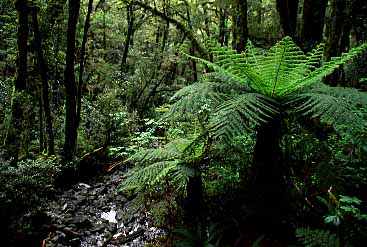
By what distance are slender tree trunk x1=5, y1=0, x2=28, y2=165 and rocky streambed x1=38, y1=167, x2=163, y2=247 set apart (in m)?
1.47

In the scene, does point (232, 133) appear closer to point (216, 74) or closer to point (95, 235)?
point (216, 74)

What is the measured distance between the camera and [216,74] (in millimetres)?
3445

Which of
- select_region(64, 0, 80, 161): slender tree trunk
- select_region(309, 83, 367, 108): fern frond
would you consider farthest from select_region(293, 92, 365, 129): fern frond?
select_region(64, 0, 80, 161): slender tree trunk

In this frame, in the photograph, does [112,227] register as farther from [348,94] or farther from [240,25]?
[240,25]

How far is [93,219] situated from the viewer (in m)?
5.62

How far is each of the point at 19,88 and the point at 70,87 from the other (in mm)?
1256

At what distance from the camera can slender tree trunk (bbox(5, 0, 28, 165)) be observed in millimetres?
6781

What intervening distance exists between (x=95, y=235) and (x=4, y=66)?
7.10m

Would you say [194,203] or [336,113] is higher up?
[336,113]

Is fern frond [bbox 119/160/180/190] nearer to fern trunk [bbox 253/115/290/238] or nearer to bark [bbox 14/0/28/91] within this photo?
fern trunk [bbox 253/115/290/238]

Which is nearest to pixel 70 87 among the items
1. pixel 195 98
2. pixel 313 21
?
pixel 195 98

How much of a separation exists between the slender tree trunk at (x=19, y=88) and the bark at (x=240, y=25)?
13.8ft

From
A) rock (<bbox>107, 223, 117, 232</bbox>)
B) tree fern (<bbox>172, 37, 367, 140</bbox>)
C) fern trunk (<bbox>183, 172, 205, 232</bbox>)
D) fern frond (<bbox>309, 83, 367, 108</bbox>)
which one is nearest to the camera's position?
tree fern (<bbox>172, 37, 367, 140</bbox>)

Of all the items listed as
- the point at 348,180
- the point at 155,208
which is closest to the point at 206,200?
the point at 155,208
